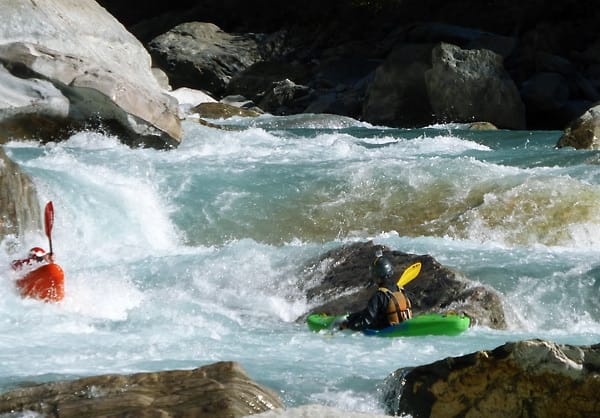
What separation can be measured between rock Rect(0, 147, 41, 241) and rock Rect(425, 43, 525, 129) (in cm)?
1004

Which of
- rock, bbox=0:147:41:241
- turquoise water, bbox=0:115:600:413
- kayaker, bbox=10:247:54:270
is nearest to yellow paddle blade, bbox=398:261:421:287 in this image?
turquoise water, bbox=0:115:600:413

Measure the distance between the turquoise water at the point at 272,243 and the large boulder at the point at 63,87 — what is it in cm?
23

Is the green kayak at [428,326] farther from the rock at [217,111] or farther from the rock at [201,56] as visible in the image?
the rock at [201,56]

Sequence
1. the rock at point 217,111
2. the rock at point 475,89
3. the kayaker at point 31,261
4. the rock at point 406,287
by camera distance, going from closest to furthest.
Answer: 1. the rock at point 406,287
2. the kayaker at point 31,261
3. the rock at point 475,89
4. the rock at point 217,111

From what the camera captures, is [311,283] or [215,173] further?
[215,173]

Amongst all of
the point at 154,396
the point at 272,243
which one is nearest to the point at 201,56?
the point at 272,243

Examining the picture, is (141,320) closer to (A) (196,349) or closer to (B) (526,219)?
(A) (196,349)

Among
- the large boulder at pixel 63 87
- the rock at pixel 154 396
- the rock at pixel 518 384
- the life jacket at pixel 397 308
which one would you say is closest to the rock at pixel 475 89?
the large boulder at pixel 63 87

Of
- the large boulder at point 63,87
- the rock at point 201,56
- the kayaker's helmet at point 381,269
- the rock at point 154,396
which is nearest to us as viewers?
the rock at point 154,396

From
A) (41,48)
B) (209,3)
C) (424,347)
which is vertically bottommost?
(424,347)

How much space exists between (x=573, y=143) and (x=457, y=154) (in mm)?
1299

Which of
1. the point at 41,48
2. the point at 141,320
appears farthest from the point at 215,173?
the point at 141,320

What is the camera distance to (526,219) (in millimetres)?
8898

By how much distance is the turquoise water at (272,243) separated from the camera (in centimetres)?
527
